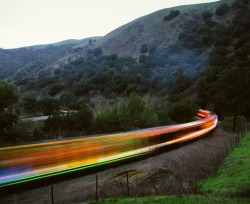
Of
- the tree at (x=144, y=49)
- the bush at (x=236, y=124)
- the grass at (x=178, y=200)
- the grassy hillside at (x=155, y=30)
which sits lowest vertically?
the bush at (x=236, y=124)

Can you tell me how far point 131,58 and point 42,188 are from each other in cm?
8824

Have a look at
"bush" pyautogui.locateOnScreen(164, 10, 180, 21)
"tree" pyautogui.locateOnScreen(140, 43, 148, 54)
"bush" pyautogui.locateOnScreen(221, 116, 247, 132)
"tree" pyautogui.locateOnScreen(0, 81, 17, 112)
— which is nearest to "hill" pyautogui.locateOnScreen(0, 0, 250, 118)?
"tree" pyautogui.locateOnScreen(140, 43, 148, 54)

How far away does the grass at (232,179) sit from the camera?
14448 mm

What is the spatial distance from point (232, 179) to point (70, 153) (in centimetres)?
909

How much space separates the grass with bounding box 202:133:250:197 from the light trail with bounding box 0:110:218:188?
19.9 ft

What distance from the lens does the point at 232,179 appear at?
1752cm

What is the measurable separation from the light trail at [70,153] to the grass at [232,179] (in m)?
6.07

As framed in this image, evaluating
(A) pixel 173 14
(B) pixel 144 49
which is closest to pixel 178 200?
(B) pixel 144 49

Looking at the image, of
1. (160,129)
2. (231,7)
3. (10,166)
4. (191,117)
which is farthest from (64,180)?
(231,7)

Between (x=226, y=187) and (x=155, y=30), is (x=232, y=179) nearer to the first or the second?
(x=226, y=187)

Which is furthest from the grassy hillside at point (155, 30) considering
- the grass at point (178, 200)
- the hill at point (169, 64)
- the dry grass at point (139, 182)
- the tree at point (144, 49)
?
the grass at point (178, 200)

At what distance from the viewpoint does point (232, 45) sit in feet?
264

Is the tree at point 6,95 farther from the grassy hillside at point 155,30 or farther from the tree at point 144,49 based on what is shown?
the tree at point 144,49

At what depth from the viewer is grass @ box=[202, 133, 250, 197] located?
14.4 m
